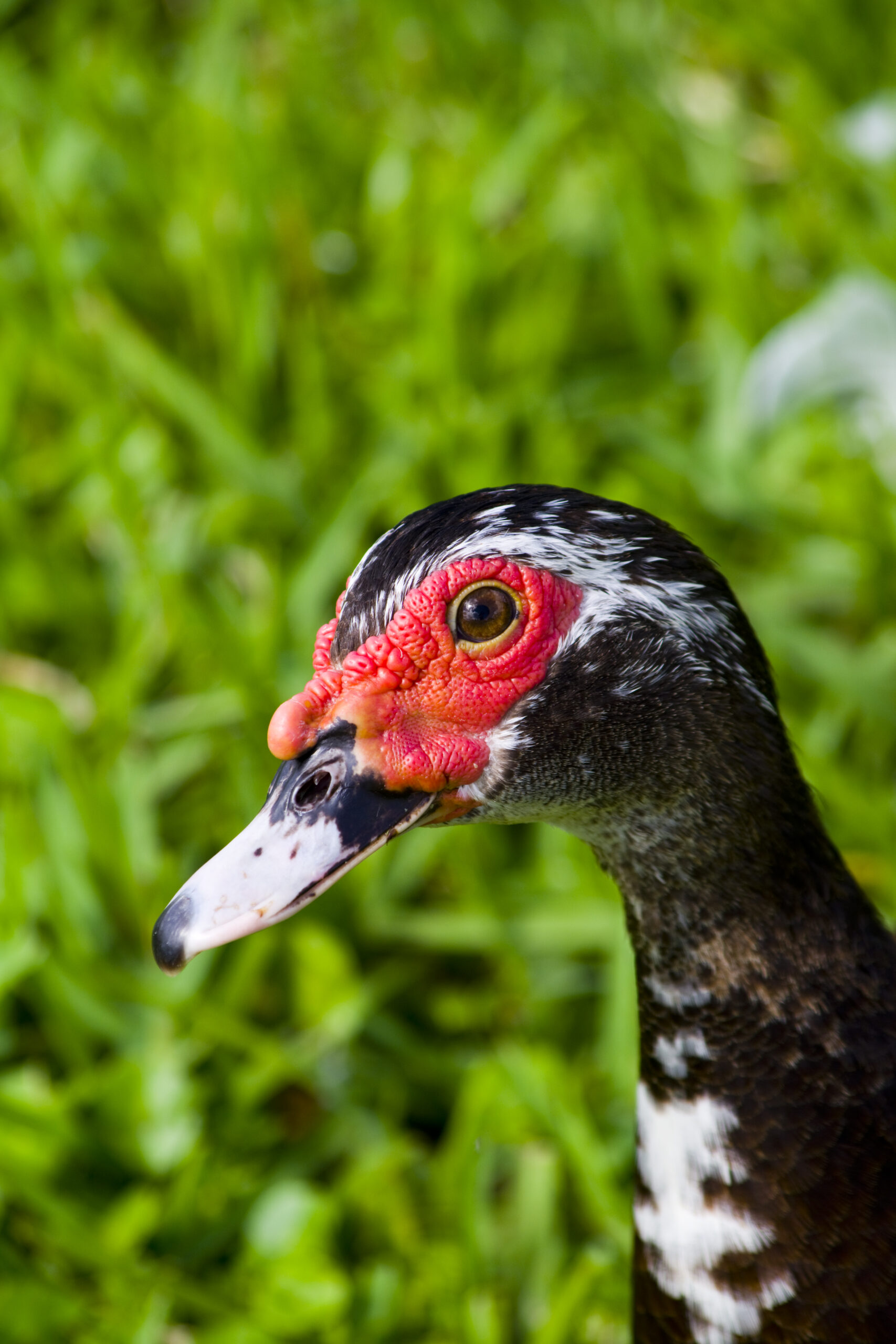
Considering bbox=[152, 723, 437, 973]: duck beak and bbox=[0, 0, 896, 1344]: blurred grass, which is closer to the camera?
bbox=[152, 723, 437, 973]: duck beak

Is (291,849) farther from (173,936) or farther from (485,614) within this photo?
(485,614)

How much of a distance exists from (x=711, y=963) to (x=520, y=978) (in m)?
0.79

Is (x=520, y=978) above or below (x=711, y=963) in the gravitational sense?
below

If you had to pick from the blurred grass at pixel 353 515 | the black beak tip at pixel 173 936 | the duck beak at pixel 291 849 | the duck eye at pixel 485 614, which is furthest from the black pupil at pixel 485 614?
the blurred grass at pixel 353 515

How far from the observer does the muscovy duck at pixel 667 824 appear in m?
0.98

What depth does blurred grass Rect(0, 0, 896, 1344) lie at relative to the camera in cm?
155

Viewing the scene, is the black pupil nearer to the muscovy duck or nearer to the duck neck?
the muscovy duck

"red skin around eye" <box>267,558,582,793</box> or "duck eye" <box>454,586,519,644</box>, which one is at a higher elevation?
"duck eye" <box>454,586,519,644</box>

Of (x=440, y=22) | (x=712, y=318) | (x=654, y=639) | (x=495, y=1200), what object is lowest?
(x=495, y=1200)

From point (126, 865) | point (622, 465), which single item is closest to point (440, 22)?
point (622, 465)

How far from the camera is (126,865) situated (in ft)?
5.92

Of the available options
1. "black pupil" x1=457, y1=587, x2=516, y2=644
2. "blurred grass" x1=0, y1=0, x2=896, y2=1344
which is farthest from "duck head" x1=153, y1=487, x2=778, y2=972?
"blurred grass" x1=0, y1=0, x2=896, y2=1344

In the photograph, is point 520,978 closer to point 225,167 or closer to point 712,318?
point 712,318

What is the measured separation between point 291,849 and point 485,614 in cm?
22
